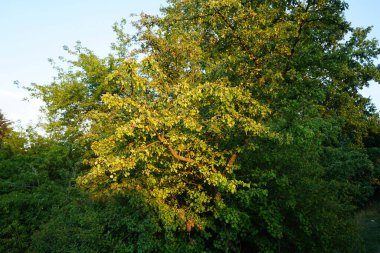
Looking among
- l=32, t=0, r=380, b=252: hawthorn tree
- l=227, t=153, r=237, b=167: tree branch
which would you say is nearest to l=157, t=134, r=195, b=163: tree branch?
l=32, t=0, r=380, b=252: hawthorn tree

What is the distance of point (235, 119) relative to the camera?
7.22 meters

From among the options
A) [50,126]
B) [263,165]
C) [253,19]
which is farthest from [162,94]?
[50,126]

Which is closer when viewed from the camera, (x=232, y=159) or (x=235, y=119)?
(x=235, y=119)

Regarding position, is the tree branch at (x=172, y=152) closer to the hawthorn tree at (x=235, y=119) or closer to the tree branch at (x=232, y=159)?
the hawthorn tree at (x=235, y=119)

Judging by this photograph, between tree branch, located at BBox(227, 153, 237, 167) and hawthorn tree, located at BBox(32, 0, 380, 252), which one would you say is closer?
hawthorn tree, located at BBox(32, 0, 380, 252)

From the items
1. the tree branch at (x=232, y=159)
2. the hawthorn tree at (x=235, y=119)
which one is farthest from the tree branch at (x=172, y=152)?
the tree branch at (x=232, y=159)

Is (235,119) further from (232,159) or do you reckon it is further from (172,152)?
(172,152)

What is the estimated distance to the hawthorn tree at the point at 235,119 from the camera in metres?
6.79

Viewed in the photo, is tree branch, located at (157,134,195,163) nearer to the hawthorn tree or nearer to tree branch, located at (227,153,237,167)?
the hawthorn tree

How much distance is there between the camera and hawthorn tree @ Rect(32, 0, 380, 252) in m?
6.79

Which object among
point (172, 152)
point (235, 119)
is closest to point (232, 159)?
point (235, 119)

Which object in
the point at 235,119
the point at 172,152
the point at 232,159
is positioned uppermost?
the point at 235,119

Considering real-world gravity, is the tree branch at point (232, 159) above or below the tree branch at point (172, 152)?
above

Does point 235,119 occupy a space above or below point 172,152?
above
